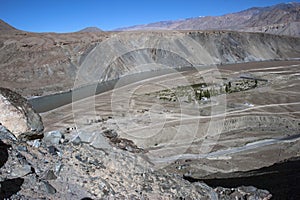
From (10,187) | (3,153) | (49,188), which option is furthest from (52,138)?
(10,187)

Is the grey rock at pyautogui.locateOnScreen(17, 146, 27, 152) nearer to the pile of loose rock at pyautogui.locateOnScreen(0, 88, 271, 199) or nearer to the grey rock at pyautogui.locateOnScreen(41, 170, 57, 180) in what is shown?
the pile of loose rock at pyautogui.locateOnScreen(0, 88, 271, 199)

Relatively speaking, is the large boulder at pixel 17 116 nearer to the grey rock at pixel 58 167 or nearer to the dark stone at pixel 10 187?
the grey rock at pixel 58 167

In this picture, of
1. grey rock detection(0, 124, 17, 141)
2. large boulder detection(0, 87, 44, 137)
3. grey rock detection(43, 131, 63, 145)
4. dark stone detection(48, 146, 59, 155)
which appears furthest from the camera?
grey rock detection(43, 131, 63, 145)

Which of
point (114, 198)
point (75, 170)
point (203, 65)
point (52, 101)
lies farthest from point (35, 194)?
point (203, 65)

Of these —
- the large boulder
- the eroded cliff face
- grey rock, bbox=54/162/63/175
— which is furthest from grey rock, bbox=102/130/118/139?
the eroded cliff face

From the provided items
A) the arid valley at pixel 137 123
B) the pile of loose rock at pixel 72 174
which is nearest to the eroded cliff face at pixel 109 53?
the arid valley at pixel 137 123
